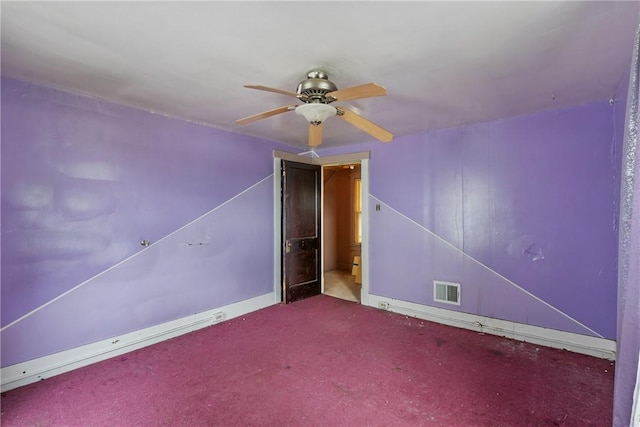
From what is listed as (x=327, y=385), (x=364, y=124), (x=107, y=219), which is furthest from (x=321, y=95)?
(x=107, y=219)

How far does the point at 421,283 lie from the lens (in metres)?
3.79

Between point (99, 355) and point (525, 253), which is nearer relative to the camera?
point (99, 355)

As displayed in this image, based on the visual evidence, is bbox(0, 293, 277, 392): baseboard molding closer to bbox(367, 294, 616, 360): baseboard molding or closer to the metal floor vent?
bbox(367, 294, 616, 360): baseboard molding

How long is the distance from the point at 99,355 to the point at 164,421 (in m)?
1.24

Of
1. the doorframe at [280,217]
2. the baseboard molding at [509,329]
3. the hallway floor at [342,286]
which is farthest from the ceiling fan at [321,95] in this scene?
the hallway floor at [342,286]

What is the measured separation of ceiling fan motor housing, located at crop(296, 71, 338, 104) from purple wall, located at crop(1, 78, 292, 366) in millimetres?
1903

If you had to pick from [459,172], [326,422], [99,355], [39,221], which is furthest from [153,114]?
[459,172]

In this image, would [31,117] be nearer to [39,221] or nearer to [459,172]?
[39,221]

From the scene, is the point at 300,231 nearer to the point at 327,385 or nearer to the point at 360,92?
the point at 327,385

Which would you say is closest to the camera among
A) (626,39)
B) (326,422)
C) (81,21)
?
(81,21)

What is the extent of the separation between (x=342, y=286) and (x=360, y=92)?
158 inches

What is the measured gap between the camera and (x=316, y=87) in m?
1.95

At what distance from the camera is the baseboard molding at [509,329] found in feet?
8.98

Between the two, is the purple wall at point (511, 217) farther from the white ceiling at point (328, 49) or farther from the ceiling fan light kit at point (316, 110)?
the ceiling fan light kit at point (316, 110)
